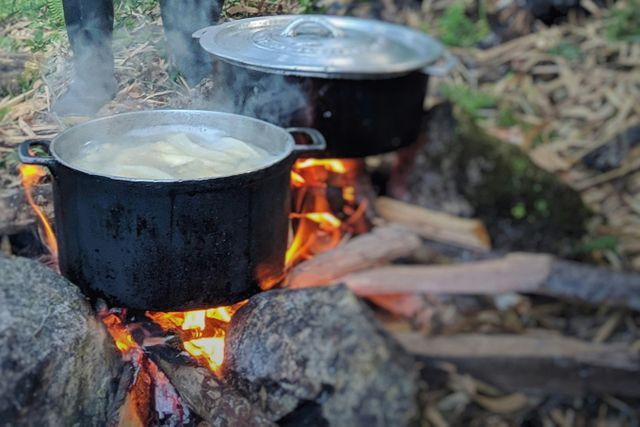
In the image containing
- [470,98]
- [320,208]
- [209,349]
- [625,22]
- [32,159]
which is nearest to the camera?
[32,159]

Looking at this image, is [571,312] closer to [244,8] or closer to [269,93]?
[269,93]

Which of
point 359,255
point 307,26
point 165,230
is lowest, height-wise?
point 359,255

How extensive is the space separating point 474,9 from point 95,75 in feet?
14.2

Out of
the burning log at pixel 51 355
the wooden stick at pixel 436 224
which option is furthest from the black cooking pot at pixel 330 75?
the burning log at pixel 51 355

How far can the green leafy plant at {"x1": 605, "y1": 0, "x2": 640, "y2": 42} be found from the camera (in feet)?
16.8

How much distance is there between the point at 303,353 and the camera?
208 cm

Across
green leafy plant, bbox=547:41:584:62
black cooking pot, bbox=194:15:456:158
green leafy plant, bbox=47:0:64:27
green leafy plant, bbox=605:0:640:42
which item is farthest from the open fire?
green leafy plant, bbox=605:0:640:42

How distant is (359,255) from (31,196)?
4.58 feet

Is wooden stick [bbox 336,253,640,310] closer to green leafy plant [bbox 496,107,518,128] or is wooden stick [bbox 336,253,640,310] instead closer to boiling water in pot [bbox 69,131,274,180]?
boiling water in pot [bbox 69,131,274,180]

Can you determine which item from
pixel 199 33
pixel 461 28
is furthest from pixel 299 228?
pixel 461 28

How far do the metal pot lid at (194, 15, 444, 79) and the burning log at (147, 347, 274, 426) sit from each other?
3.26 ft

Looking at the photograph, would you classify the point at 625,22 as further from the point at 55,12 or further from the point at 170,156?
the point at 55,12

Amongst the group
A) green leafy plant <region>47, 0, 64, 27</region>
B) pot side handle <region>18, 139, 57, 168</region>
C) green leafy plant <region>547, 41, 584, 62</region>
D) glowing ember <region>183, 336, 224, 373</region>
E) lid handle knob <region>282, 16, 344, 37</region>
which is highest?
green leafy plant <region>47, 0, 64, 27</region>

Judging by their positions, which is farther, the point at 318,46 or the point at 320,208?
the point at 320,208
